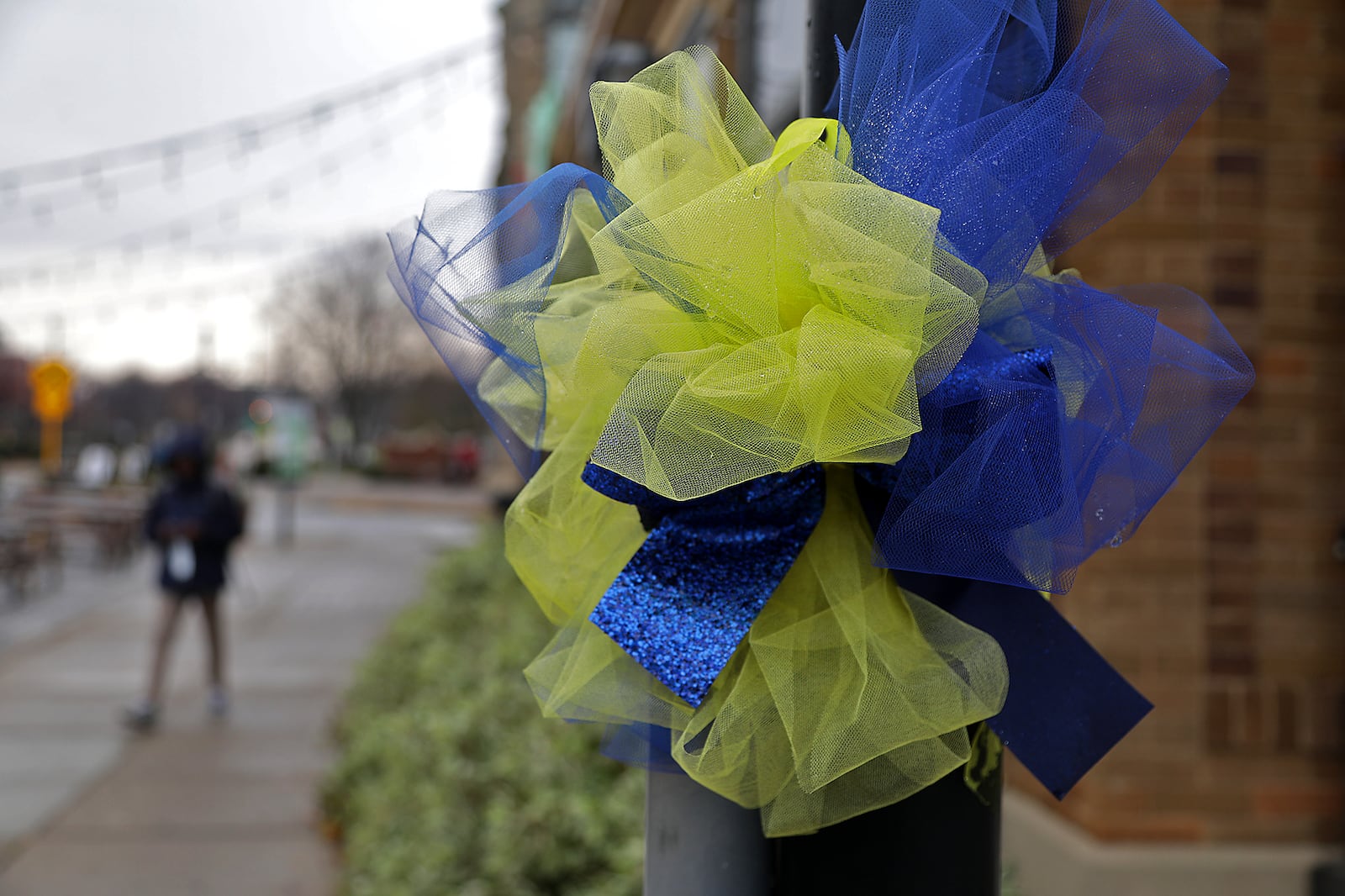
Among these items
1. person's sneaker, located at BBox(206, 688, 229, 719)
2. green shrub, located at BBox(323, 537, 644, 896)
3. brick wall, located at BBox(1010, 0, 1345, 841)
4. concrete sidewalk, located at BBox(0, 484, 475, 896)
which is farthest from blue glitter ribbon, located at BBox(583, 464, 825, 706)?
person's sneaker, located at BBox(206, 688, 229, 719)

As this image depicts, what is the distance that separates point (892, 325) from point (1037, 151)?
0.25 metres

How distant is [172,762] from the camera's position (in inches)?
241

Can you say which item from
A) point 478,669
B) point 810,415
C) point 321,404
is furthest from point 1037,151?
point 321,404

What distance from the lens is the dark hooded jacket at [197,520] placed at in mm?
6930

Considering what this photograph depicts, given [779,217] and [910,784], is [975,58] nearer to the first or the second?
[779,217]

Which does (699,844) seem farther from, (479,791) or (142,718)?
(142,718)

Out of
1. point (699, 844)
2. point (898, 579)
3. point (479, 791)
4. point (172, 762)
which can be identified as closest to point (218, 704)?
point (172, 762)

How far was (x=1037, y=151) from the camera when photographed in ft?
3.69

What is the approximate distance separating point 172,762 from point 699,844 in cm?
566

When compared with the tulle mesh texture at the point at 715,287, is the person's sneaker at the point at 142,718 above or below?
below

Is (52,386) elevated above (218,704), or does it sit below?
above

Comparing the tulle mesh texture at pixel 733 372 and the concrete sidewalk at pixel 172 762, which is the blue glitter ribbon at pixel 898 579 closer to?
the tulle mesh texture at pixel 733 372

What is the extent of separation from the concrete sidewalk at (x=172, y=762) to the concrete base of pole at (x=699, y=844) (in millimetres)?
3570

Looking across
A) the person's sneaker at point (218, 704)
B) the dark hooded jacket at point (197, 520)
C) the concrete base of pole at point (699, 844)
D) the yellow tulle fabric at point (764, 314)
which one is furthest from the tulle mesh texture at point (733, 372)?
the person's sneaker at point (218, 704)
